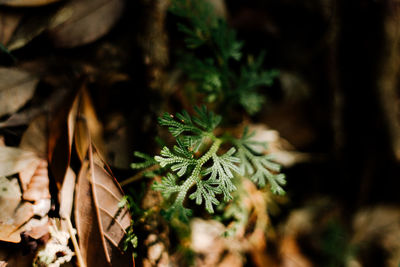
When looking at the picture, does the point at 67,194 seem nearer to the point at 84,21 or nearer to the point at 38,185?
the point at 38,185

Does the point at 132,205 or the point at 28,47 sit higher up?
the point at 28,47

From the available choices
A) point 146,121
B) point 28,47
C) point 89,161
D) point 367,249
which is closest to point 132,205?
point 89,161

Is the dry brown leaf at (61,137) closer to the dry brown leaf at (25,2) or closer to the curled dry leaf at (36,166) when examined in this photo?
the curled dry leaf at (36,166)

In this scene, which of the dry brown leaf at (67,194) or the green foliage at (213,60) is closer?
the dry brown leaf at (67,194)

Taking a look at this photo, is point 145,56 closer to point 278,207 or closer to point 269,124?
point 269,124

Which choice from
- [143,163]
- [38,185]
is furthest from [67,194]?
[143,163]

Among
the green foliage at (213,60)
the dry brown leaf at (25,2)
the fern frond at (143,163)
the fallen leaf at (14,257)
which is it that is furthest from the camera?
the green foliage at (213,60)

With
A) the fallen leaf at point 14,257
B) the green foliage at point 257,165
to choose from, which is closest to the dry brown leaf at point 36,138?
the fallen leaf at point 14,257
